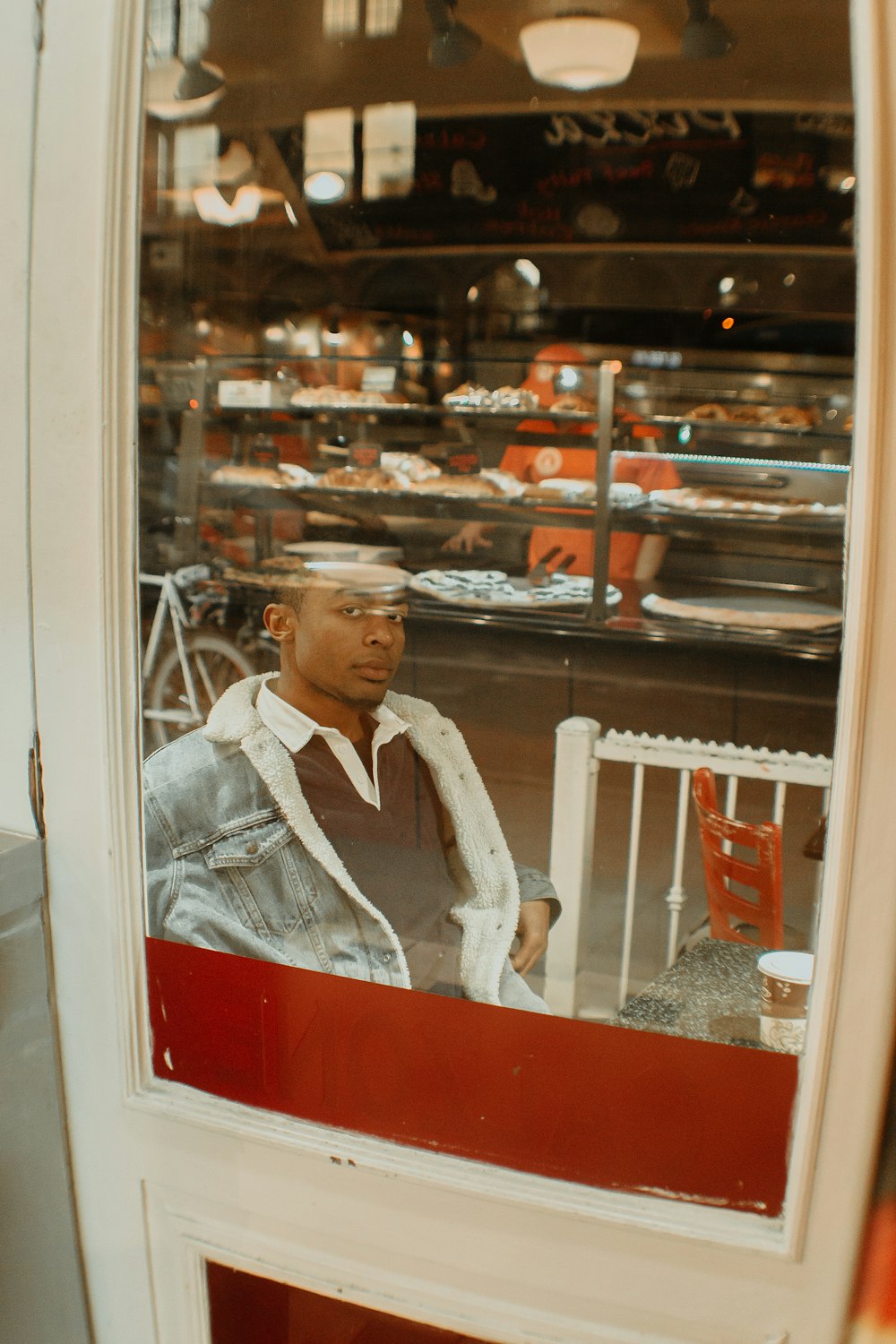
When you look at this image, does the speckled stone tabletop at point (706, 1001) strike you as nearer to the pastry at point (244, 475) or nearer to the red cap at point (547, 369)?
the pastry at point (244, 475)

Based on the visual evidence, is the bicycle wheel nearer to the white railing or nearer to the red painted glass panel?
the red painted glass panel

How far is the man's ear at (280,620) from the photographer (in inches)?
42.9

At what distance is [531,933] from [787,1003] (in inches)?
10.3

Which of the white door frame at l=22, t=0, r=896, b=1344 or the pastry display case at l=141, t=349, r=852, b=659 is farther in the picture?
the pastry display case at l=141, t=349, r=852, b=659

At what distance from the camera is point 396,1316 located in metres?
1.09

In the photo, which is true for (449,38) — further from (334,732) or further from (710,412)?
(710,412)

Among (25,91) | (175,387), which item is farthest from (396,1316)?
(25,91)

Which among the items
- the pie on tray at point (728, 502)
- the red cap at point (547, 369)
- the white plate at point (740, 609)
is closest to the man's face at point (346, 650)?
the white plate at point (740, 609)

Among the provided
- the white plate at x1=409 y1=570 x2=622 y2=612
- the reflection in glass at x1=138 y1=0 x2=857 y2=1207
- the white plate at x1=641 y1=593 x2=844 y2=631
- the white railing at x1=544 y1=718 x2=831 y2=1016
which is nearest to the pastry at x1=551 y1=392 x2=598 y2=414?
the reflection in glass at x1=138 y1=0 x2=857 y2=1207

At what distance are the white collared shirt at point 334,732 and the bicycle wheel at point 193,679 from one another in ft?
0.17

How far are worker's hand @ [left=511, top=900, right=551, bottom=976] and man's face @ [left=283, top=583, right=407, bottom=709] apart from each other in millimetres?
275

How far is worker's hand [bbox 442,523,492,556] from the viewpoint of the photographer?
1.98 metres

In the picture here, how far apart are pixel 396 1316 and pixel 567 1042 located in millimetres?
408

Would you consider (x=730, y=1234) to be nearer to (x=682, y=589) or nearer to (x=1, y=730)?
(x=1, y=730)
